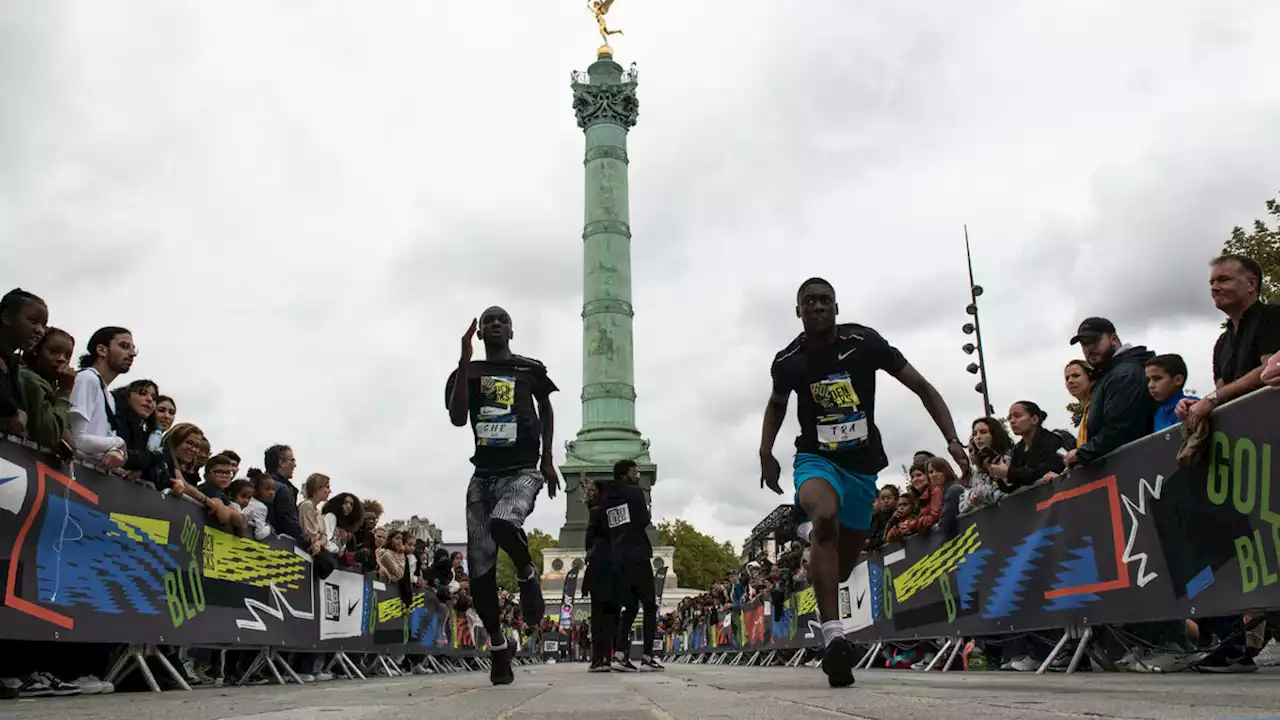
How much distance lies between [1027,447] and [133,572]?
546cm

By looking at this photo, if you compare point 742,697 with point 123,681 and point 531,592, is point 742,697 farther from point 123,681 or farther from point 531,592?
point 123,681

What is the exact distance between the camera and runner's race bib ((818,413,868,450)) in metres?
5.29

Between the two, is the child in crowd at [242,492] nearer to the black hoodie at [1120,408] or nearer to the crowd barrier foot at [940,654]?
the crowd barrier foot at [940,654]

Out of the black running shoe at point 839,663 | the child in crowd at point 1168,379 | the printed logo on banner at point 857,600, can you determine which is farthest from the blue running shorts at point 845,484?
the printed logo on banner at point 857,600

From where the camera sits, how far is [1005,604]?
264 inches

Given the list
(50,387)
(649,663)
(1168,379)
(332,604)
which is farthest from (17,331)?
(649,663)

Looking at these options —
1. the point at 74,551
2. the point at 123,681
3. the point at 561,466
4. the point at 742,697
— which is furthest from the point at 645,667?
the point at 561,466

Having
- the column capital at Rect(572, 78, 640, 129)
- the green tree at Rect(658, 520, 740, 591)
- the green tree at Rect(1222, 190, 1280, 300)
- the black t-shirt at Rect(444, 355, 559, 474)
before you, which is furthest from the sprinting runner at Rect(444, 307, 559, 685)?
the green tree at Rect(658, 520, 740, 591)

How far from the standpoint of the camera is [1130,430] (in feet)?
18.4

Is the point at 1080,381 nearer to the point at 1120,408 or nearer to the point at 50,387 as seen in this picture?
the point at 1120,408

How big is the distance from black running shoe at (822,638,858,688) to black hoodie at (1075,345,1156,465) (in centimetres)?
206

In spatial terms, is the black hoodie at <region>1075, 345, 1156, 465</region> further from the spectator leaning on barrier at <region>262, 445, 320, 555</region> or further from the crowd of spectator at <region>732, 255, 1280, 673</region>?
the spectator leaning on barrier at <region>262, 445, 320, 555</region>

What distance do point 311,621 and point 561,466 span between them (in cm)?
4511

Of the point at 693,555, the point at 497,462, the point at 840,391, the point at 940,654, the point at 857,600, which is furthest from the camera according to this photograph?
the point at 693,555
